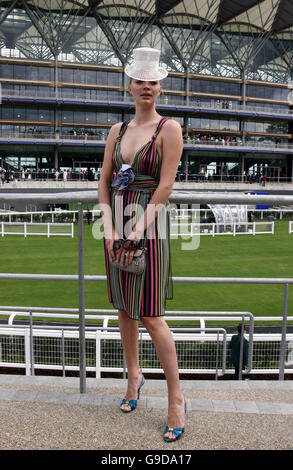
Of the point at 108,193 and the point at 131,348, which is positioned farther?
the point at 131,348

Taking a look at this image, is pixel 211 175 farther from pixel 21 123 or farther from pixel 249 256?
pixel 249 256

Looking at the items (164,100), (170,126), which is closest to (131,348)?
(170,126)

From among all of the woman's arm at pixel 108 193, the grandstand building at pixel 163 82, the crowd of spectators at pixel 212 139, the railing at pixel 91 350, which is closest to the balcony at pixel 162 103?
the grandstand building at pixel 163 82

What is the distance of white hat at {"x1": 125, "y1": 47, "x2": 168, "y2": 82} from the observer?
2182 mm

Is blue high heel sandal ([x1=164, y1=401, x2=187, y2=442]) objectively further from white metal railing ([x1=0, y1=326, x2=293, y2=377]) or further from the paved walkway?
white metal railing ([x1=0, y1=326, x2=293, y2=377])

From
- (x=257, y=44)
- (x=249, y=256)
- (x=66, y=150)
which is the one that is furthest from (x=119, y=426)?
(x=257, y=44)

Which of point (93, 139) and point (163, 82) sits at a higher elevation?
point (163, 82)

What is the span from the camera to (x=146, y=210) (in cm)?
211

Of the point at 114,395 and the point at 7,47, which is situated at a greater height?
the point at 7,47

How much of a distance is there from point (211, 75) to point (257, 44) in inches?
303

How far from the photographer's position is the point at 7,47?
48219 mm

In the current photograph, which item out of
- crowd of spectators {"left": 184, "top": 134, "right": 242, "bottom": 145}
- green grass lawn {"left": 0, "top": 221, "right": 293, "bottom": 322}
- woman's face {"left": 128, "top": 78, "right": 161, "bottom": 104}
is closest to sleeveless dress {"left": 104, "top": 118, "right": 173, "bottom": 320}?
woman's face {"left": 128, "top": 78, "right": 161, "bottom": 104}

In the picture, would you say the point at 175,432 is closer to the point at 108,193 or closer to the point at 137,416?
the point at 137,416

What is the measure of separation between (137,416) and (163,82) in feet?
171
